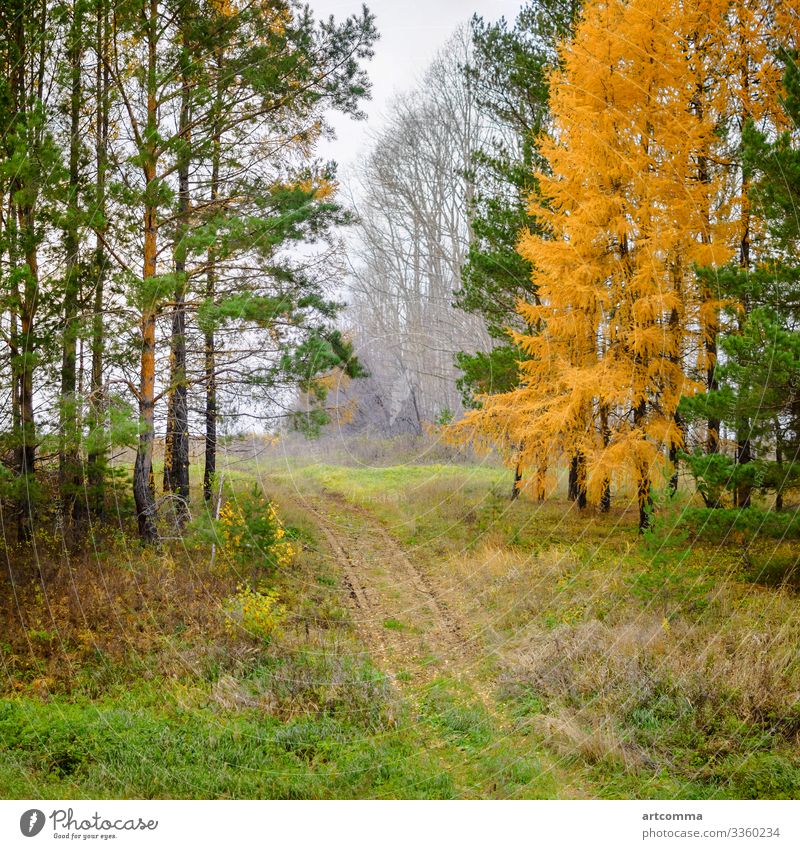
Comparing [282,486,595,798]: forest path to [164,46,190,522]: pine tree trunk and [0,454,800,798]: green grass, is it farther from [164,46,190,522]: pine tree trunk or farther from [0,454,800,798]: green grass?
[164,46,190,522]: pine tree trunk

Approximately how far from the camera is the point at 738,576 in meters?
8.73

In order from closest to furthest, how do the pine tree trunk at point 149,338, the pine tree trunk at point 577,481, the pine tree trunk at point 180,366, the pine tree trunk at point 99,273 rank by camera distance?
1. the pine tree trunk at point 99,273
2. the pine tree trunk at point 149,338
3. the pine tree trunk at point 180,366
4. the pine tree trunk at point 577,481

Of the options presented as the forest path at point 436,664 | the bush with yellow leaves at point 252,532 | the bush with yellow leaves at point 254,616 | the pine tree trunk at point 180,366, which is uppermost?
the pine tree trunk at point 180,366

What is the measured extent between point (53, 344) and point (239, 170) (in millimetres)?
4132

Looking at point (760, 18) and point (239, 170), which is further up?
point (760, 18)

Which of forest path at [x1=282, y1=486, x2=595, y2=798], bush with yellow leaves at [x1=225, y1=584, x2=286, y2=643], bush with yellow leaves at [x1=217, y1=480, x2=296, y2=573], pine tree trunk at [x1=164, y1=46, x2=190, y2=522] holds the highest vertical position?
pine tree trunk at [x1=164, y1=46, x2=190, y2=522]

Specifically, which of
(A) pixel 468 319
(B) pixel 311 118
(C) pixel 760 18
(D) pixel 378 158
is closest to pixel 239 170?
(B) pixel 311 118

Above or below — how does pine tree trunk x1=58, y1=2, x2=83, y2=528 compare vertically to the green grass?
above

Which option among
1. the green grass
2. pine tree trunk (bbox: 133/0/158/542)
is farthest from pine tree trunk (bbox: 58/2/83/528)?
the green grass

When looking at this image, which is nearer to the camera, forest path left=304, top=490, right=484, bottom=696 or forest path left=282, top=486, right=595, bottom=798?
forest path left=282, top=486, right=595, bottom=798

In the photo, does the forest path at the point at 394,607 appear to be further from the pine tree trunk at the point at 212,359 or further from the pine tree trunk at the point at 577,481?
the pine tree trunk at the point at 577,481

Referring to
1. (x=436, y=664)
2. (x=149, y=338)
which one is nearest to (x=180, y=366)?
(x=149, y=338)

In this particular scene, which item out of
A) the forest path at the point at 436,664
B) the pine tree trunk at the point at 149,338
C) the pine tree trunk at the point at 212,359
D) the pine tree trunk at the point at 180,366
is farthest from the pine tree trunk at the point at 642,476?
the pine tree trunk at the point at 149,338
